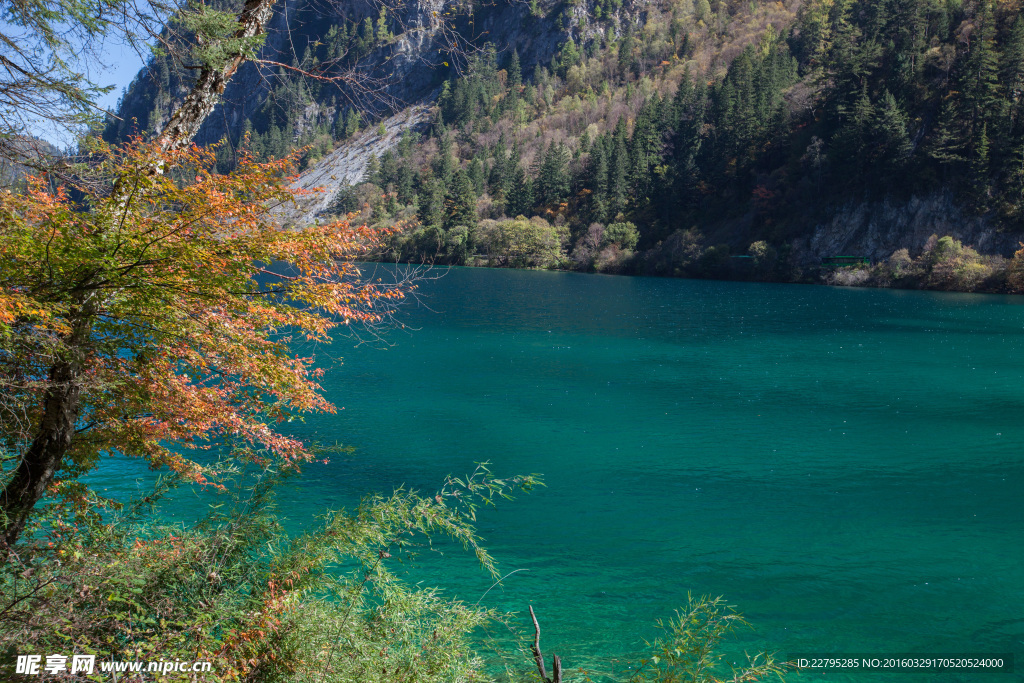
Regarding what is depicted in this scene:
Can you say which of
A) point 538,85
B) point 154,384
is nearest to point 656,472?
point 154,384

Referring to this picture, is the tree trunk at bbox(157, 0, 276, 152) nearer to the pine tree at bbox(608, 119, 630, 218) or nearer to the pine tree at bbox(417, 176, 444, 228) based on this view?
the pine tree at bbox(417, 176, 444, 228)

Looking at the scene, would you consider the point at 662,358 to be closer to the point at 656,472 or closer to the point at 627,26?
the point at 656,472

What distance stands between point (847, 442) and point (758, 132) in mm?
86078

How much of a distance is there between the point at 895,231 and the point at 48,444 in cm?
8451

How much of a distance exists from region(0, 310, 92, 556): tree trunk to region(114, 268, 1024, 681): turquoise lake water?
228 inches

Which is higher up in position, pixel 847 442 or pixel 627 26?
pixel 627 26

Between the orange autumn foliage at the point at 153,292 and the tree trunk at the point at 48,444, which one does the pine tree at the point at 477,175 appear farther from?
the tree trunk at the point at 48,444

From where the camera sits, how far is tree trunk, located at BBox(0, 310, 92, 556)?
240 inches

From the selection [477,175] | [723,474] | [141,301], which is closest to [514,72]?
[477,175]

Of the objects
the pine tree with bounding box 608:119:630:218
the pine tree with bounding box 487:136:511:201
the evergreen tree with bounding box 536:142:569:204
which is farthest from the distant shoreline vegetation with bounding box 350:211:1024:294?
the pine tree with bounding box 487:136:511:201

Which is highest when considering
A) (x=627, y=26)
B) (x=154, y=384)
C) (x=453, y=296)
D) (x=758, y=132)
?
(x=627, y=26)

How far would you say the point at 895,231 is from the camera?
74.6m

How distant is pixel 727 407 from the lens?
890 inches

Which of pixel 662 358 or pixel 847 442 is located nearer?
pixel 847 442
